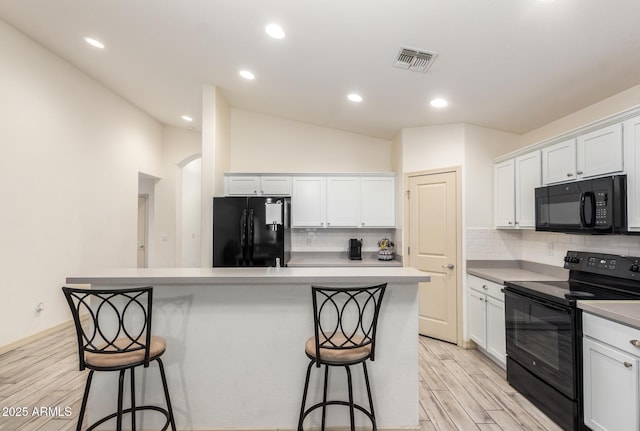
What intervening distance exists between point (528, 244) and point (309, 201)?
2.78m

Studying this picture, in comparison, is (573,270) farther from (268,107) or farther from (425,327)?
(268,107)

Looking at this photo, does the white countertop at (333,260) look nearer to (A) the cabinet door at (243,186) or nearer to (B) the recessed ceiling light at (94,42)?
(A) the cabinet door at (243,186)

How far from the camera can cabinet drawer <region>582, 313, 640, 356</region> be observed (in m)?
1.76

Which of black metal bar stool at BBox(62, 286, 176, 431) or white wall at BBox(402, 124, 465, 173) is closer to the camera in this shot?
black metal bar stool at BBox(62, 286, 176, 431)

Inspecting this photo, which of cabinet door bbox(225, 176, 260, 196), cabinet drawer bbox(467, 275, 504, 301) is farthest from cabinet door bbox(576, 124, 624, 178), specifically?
cabinet door bbox(225, 176, 260, 196)

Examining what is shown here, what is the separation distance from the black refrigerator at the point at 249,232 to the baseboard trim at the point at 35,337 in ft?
7.08

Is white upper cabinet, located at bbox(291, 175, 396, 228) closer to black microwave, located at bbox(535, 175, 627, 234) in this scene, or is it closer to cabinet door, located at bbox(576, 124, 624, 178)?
black microwave, located at bbox(535, 175, 627, 234)

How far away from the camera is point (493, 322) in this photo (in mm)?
3137

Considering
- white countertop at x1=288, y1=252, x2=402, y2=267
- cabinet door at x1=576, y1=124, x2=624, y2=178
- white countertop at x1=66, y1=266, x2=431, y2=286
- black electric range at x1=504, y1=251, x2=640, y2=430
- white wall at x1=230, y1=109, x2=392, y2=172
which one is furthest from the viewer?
white wall at x1=230, y1=109, x2=392, y2=172

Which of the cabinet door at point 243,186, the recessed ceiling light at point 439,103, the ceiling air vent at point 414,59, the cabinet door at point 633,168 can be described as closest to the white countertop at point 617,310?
the cabinet door at point 633,168

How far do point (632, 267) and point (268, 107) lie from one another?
14.2 feet

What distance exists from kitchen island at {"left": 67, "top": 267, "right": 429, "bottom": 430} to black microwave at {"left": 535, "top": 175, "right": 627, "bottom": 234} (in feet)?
4.72

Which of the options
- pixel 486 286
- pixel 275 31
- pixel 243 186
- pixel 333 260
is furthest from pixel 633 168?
pixel 243 186

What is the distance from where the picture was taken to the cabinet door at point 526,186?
9.97ft
